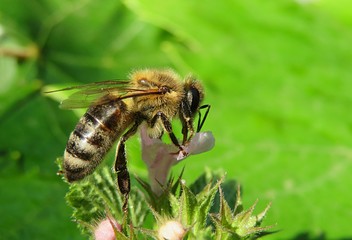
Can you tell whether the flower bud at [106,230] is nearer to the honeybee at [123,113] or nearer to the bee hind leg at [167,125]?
the honeybee at [123,113]

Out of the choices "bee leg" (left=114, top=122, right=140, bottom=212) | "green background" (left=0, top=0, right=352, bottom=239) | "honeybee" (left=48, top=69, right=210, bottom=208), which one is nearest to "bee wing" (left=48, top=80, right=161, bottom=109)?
"honeybee" (left=48, top=69, right=210, bottom=208)

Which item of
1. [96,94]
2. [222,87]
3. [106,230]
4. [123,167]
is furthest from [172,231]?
[222,87]

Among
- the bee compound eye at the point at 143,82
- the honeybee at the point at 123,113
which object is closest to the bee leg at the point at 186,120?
the honeybee at the point at 123,113

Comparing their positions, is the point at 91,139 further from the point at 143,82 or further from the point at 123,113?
the point at 143,82

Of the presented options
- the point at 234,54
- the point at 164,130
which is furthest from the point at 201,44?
the point at 164,130

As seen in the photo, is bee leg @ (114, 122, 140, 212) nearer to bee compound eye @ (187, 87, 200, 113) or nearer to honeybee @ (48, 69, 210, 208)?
honeybee @ (48, 69, 210, 208)

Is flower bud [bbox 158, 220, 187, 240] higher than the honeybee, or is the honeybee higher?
the honeybee

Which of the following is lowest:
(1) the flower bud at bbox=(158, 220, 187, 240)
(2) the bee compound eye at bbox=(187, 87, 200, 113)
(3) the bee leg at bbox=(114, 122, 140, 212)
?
(1) the flower bud at bbox=(158, 220, 187, 240)
